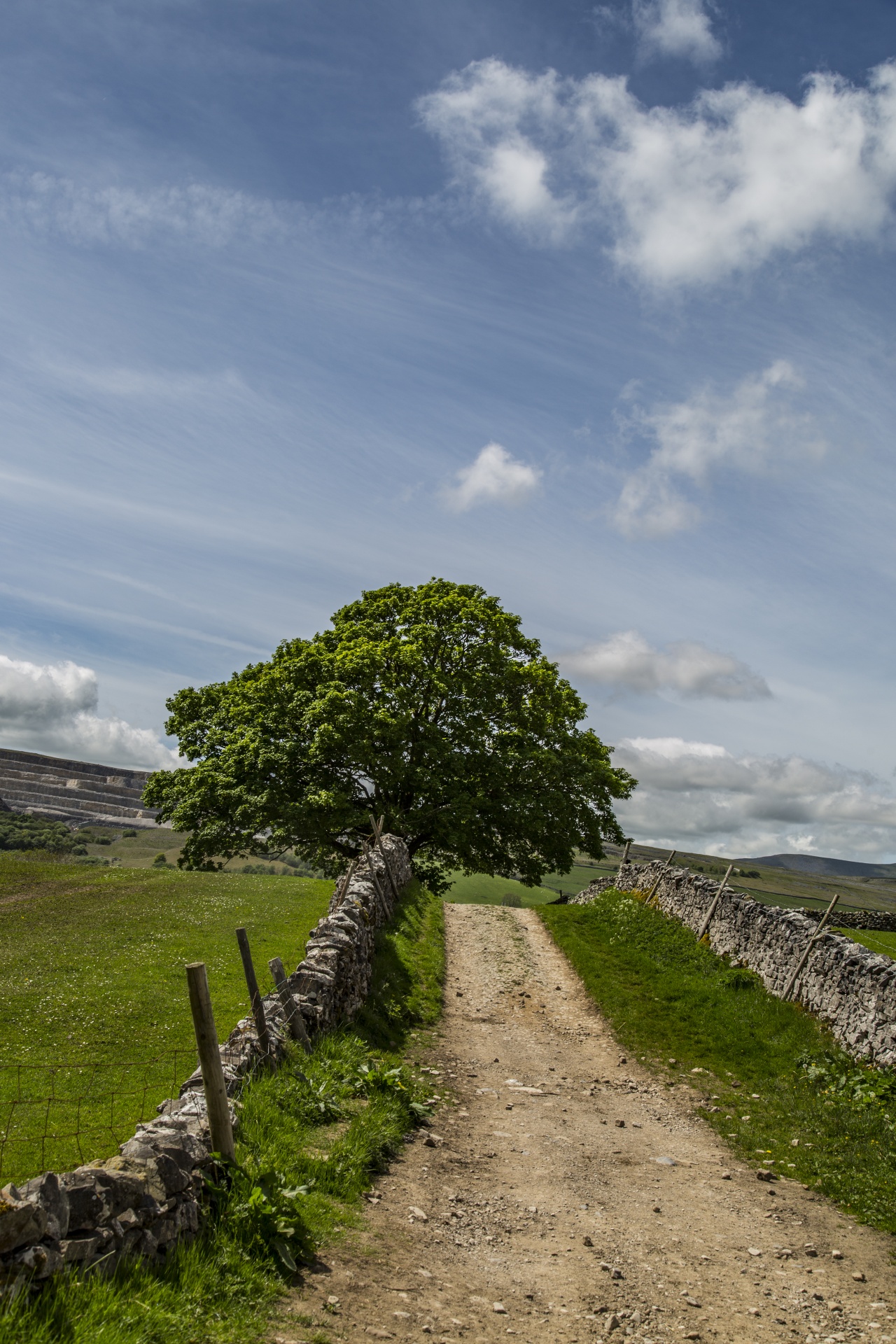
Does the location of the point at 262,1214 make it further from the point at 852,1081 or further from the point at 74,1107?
the point at 852,1081

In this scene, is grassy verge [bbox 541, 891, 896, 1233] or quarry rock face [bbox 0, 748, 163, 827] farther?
quarry rock face [bbox 0, 748, 163, 827]

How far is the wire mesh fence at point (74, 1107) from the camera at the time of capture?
8.61 metres

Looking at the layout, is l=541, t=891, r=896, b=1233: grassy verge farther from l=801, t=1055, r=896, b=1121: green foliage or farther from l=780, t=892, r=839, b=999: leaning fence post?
l=780, t=892, r=839, b=999: leaning fence post

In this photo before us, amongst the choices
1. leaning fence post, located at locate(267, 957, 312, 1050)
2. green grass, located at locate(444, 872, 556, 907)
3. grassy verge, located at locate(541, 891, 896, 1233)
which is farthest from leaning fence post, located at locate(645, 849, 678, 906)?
green grass, located at locate(444, 872, 556, 907)

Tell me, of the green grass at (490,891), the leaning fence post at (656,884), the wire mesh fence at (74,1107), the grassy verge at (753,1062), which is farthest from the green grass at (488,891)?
the wire mesh fence at (74,1107)

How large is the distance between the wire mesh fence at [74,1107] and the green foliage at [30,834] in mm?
54517

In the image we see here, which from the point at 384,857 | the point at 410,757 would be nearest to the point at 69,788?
the point at 410,757

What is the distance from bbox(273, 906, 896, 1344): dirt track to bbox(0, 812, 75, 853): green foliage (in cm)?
5636

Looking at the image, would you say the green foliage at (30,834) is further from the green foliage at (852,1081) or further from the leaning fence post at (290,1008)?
the green foliage at (852,1081)

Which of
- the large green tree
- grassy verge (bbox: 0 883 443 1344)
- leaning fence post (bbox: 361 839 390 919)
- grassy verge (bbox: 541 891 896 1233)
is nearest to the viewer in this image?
grassy verge (bbox: 0 883 443 1344)

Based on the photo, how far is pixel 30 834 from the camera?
69.1 m

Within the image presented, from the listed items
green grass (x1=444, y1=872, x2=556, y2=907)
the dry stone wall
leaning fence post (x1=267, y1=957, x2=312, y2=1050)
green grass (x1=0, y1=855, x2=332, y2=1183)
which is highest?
the dry stone wall

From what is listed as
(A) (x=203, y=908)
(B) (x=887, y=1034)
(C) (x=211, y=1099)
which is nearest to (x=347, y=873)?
(A) (x=203, y=908)

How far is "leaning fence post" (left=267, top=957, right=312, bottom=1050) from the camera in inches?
457
